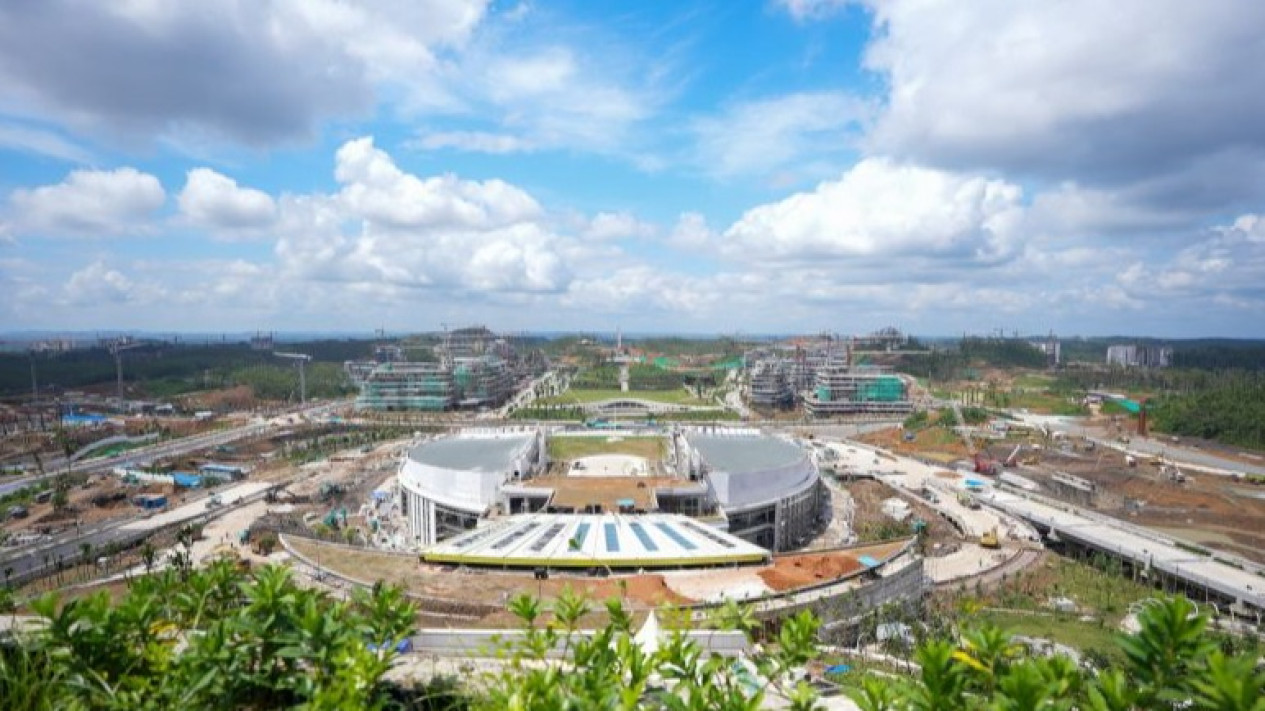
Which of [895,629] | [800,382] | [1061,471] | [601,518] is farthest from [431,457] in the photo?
[800,382]

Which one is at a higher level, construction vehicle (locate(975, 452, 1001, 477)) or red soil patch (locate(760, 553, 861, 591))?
red soil patch (locate(760, 553, 861, 591))

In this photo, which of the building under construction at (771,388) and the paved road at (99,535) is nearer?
the paved road at (99,535)

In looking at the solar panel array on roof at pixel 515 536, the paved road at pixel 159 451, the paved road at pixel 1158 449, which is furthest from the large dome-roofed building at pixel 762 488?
the paved road at pixel 159 451

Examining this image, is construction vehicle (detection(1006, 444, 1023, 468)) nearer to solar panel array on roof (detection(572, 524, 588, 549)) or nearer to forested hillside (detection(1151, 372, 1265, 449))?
forested hillside (detection(1151, 372, 1265, 449))

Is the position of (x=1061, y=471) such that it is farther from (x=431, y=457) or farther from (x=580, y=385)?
(x=580, y=385)

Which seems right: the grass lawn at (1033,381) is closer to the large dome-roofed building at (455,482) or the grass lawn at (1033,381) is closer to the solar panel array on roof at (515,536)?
the large dome-roofed building at (455,482)

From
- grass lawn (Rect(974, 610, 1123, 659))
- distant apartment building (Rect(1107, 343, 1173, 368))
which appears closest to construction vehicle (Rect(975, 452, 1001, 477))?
grass lawn (Rect(974, 610, 1123, 659))

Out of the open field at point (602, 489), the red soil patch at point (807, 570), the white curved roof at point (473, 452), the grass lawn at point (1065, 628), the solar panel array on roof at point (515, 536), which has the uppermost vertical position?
the white curved roof at point (473, 452)
